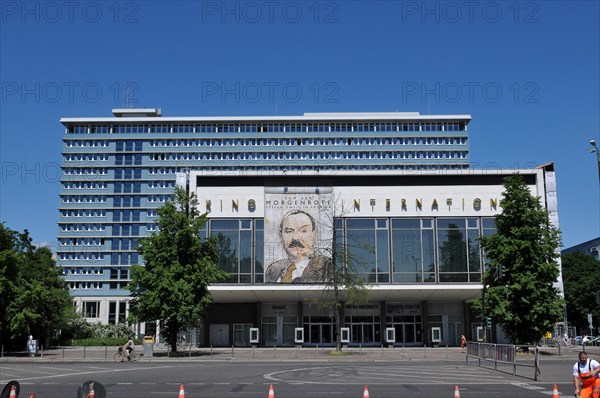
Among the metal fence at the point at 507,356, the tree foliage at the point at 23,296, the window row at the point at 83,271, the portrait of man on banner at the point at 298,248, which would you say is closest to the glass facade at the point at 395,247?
the portrait of man on banner at the point at 298,248

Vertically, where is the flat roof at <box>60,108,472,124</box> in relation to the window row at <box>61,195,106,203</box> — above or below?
above

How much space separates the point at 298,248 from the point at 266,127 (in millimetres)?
66455

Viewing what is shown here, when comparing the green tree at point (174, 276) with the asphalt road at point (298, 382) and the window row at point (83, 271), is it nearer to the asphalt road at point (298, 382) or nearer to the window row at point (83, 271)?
the asphalt road at point (298, 382)

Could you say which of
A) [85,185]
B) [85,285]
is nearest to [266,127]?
[85,185]

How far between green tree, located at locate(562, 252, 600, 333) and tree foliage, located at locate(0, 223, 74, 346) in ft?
213

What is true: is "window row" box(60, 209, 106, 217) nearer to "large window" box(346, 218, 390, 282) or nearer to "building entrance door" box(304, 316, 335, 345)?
"building entrance door" box(304, 316, 335, 345)

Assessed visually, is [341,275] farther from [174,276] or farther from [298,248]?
[174,276]

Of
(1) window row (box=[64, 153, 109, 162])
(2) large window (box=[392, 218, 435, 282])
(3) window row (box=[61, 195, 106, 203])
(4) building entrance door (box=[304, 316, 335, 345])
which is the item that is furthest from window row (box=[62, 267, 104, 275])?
(2) large window (box=[392, 218, 435, 282])

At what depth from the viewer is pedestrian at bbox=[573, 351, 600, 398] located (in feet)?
47.6

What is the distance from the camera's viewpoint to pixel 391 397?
19.9 metres

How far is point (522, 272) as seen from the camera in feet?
153

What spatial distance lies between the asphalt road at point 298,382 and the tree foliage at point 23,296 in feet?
51.9

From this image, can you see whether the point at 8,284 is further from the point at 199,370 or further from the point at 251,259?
the point at 199,370

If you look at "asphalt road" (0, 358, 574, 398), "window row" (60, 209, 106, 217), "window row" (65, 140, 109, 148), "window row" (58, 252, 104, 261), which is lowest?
"asphalt road" (0, 358, 574, 398)
